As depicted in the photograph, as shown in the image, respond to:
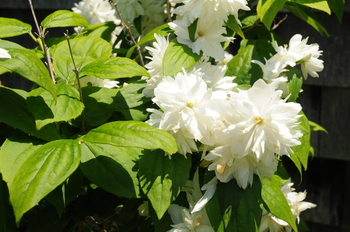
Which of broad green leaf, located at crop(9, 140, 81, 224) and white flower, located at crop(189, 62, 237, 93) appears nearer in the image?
broad green leaf, located at crop(9, 140, 81, 224)

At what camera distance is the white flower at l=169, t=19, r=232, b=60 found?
94 cm

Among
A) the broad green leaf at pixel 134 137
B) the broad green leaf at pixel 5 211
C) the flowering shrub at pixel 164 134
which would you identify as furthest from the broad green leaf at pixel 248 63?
the broad green leaf at pixel 5 211

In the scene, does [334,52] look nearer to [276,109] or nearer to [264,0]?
[264,0]

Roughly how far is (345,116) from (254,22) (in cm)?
100

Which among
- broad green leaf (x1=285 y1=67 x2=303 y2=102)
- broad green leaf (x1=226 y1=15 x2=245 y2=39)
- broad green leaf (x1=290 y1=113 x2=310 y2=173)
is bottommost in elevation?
broad green leaf (x1=290 y1=113 x2=310 y2=173)

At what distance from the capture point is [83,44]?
1.11 metres

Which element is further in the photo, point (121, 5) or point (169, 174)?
point (121, 5)

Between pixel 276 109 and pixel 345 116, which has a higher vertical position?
pixel 276 109

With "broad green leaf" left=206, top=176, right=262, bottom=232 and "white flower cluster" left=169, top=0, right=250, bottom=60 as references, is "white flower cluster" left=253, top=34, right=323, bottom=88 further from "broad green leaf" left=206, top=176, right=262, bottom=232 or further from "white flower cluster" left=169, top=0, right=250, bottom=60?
"broad green leaf" left=206, top=176, right=262, bottom=232

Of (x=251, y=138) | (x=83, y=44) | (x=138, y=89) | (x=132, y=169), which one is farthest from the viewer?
(x=83, y=44)

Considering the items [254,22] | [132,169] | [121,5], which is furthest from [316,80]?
[132,169]

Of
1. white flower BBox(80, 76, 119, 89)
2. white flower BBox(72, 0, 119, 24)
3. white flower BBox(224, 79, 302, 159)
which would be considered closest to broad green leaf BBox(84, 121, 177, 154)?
white flower BBox(224, 79, 302, 159)

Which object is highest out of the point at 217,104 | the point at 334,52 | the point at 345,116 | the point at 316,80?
Answer: the point at 217,104

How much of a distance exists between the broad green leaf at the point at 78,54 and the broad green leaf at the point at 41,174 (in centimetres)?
29
